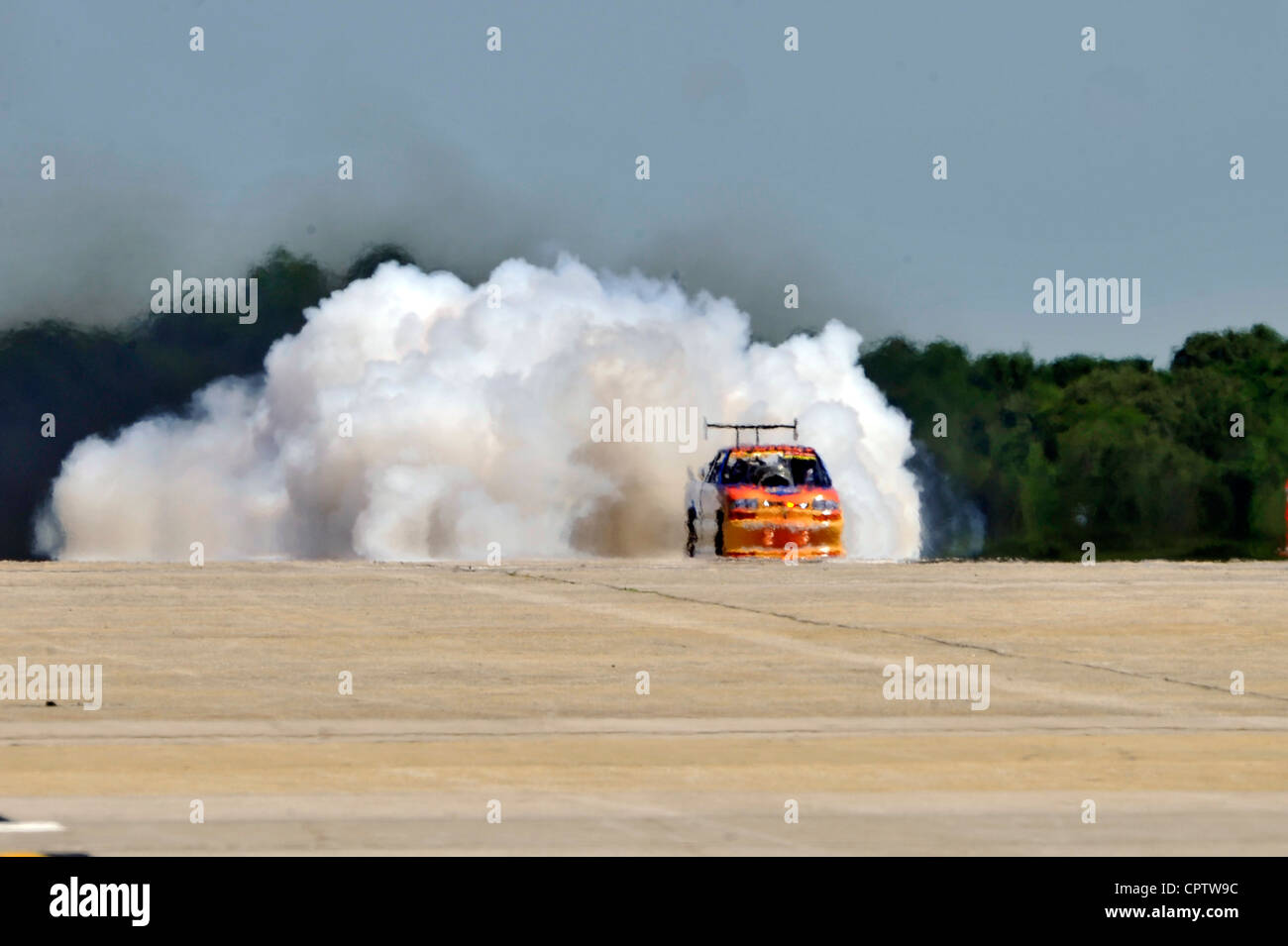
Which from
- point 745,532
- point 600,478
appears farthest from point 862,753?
point 600,478

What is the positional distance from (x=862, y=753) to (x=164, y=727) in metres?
4.75


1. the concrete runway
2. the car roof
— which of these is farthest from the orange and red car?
the concrete runway

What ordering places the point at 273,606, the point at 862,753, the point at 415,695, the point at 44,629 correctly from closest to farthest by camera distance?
the point at 862,753, the point at 415,695, the point at 44,629, the point at 273,606

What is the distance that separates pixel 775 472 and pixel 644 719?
69.8 ft

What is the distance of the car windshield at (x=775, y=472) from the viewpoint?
3772cm

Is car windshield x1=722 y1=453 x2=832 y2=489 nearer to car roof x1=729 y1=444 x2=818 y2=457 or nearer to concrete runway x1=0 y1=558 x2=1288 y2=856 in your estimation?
car roof x1=729 y1=444 x2=818 y2=457

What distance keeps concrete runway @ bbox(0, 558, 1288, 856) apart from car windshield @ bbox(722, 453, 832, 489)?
7.61 m

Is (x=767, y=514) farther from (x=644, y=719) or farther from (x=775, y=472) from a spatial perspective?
(x=644, y=719)

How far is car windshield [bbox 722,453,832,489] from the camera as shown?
37.7m

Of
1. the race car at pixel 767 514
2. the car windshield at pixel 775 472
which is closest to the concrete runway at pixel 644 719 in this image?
the race car at pixel 767 514

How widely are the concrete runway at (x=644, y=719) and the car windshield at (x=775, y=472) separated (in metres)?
7.61

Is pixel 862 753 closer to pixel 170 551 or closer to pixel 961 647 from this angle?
pixel 961 647
